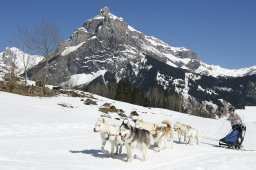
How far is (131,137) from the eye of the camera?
13109 millimetres

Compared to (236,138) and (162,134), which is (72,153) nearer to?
(162,134)

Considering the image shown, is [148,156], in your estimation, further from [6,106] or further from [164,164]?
[6,106]

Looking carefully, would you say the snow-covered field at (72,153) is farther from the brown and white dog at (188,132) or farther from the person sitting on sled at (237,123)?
the person sitting on sled at (237,123)

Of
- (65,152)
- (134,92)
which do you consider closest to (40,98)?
(65,152)

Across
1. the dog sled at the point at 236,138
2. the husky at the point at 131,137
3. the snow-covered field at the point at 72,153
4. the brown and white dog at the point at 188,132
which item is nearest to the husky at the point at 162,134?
the snow-covered field at the point at 72,153

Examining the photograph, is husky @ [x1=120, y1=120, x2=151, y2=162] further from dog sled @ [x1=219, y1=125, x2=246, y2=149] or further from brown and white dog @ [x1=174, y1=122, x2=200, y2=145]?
dog sled @ [x1=219, y1=125, x2=246, y2=149]

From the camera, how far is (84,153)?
1496 cm

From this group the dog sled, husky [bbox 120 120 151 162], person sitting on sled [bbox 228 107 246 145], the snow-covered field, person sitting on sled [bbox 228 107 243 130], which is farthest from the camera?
person sitting on sled [bbox 228 107 243 130]

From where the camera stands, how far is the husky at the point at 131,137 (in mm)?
12969

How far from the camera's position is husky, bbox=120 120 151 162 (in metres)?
13.0

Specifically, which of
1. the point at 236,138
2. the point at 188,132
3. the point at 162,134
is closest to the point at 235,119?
the point at 236,138

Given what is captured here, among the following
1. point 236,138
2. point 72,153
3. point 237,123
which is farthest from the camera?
point 237,123

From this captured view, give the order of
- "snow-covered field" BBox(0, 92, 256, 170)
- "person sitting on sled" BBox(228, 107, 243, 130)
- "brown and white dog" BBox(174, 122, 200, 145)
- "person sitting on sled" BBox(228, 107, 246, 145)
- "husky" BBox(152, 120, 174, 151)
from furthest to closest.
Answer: "person sitting on sled" BBox(228, 107, 243, 130), "person sitting on sled" BBox(228, 107, 246, 145), "brown and white dog" BBox(174, 122, 200, 145), "husky" BBox(152, 120, 174, 151), "snow-covered field" BBox(0, 92, 256, 170)

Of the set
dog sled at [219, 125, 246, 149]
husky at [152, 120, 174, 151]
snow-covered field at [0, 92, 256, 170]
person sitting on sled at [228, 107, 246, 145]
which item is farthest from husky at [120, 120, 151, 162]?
person sitting on sled at [228, 107, 246, 145]
